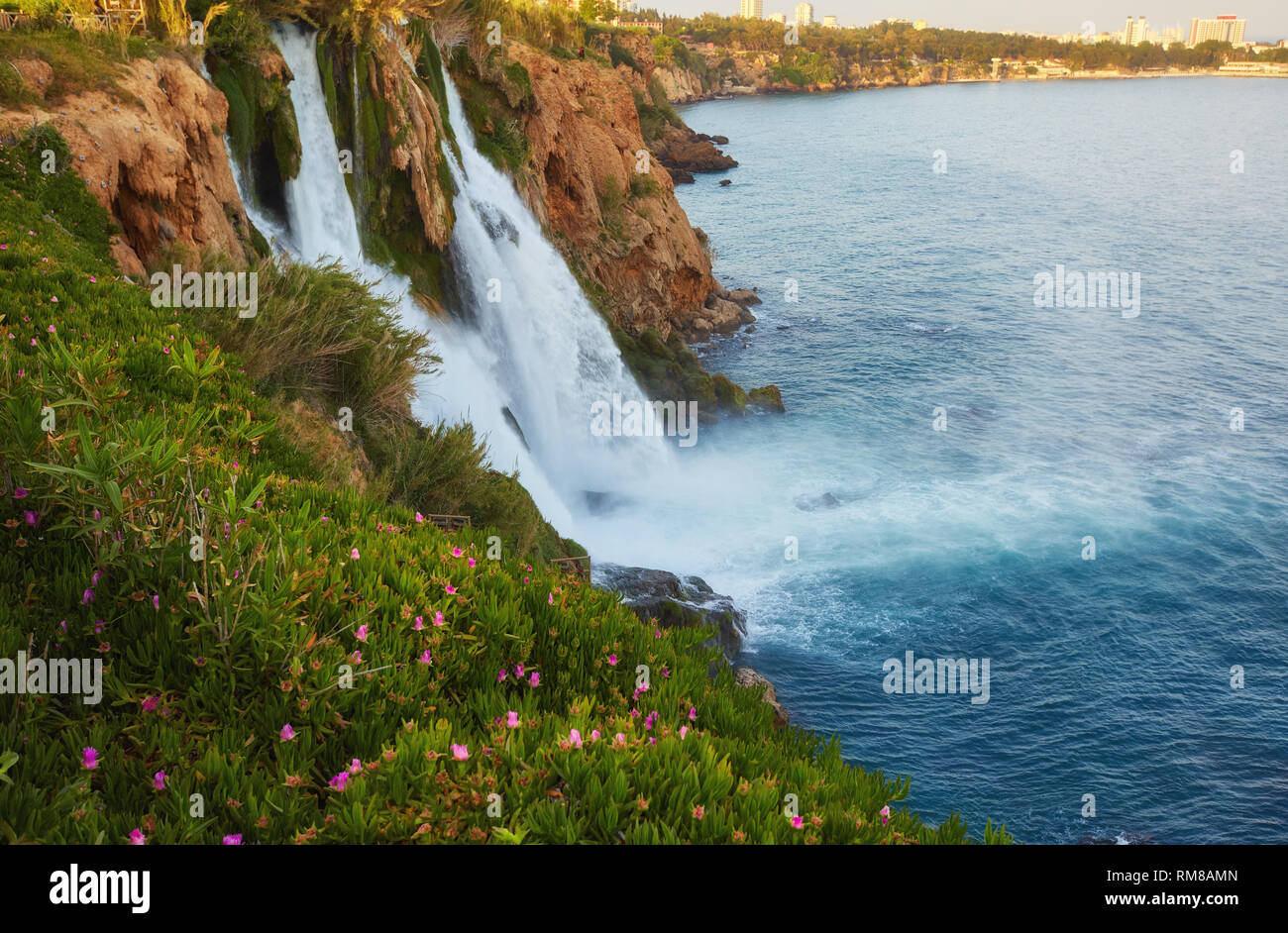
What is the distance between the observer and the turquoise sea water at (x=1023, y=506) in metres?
17.3

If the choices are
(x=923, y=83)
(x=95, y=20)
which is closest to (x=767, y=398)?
(x=95, y=20)

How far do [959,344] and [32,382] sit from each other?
38.0 m

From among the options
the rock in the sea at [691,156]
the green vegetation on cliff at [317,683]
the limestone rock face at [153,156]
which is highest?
the rock in the sea at [691,156]

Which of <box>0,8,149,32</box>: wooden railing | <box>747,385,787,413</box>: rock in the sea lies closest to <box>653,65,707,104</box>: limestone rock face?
<box>747,385,787,413</box>: rock in the sea

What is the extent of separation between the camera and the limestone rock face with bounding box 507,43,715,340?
35062mm

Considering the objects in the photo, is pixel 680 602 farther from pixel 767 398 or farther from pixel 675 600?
pixel 767 398

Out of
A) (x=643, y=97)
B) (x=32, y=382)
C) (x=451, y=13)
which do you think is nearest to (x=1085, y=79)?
(x=643, y=97)

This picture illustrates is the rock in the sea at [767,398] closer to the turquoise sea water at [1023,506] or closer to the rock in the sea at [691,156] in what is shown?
the turquoise sea water at [1023,506]

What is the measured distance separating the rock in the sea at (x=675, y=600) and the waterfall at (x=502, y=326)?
11.3 feet

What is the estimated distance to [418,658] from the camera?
5.02 meters

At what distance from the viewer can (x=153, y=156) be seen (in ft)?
42.5

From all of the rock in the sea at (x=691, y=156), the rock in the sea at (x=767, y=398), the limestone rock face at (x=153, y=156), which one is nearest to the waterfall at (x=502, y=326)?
the limestone rock face at (x=153, y=156)

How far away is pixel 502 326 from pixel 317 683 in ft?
68.8
